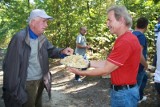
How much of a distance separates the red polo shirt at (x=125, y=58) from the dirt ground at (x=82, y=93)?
334cm

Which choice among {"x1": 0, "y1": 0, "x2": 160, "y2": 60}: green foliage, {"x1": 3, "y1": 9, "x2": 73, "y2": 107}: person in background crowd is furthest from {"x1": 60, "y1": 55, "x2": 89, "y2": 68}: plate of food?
{"x1": 0, "y1": 0, "x2": 160, "y2": 60}: green foliage

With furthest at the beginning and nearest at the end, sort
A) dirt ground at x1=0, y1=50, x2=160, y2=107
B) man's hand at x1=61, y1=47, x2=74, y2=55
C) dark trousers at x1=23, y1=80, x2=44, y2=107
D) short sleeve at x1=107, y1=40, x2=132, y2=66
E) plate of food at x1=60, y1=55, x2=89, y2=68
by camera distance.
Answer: dirt ground at x1=0, y1=50, x2=160, y2=107 → man's hand at x1=61, y1=47, x2=74, y2=55 → dark trousers at x1=23, y1=80, x2=44, y2=107 → plate of food at x1=60, y1=55, x2=89, y2=68 → short sleeve at x1=107, y1=40, x2=132, y2=66

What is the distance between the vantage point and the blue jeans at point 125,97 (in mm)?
3799

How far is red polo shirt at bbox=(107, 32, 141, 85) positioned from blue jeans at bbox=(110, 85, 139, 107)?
114 millimetres

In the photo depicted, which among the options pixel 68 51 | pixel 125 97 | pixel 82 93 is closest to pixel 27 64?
pixel 68 51

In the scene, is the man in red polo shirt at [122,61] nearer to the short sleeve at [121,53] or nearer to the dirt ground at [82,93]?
the short sleeve at [121,53]

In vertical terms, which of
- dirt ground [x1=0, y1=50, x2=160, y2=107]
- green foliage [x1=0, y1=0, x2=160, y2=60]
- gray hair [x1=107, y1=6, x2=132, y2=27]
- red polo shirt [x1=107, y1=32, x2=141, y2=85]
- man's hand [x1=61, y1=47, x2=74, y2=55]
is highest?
gray hair [x1=107, y1=6, x2=132, y2=27]

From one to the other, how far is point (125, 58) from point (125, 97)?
55 centimetres

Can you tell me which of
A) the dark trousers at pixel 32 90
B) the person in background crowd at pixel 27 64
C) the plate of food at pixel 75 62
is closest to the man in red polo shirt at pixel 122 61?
the plate of food at pixel 75 62

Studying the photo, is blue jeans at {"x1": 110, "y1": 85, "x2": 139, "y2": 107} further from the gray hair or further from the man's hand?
the man's hand

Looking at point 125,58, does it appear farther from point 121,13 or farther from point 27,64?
point 27,64

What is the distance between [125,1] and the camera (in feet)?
55.6

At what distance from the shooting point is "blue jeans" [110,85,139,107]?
3.80 metres

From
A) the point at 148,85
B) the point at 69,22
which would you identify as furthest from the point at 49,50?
the point at 69,22
